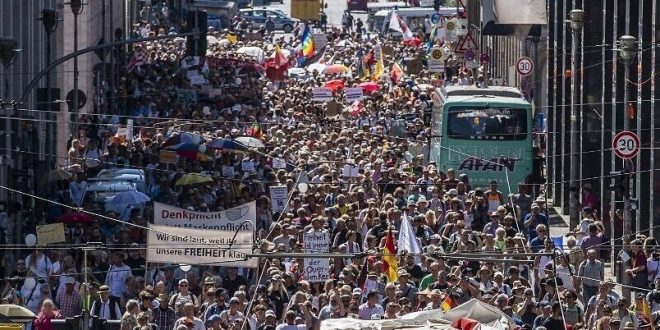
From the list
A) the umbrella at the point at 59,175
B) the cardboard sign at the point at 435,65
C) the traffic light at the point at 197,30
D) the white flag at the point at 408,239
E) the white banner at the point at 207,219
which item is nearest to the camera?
the white banner at the point at 207,219

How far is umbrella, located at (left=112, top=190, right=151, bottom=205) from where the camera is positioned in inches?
1442

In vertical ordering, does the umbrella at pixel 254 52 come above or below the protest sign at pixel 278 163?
above

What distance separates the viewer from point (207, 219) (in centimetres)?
2881

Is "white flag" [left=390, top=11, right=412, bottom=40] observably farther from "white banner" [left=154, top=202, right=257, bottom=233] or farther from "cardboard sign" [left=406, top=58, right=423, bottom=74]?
"white banner" [left=154, top=202, right=257, bottom=233]

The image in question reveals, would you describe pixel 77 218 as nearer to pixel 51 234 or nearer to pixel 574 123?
pixel 51 234

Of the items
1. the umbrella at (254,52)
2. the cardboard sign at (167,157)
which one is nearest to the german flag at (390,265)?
the cardboard sign at (167,157)

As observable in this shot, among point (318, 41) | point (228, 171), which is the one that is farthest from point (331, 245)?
point (318, 41)

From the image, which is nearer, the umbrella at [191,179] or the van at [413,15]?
the umbrella at [191,179]

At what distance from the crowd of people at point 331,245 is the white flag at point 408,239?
0.14m

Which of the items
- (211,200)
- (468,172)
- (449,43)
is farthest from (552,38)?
(449,43)

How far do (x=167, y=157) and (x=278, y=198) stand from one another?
803 cm

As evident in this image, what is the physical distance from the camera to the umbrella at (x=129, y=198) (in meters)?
36.6

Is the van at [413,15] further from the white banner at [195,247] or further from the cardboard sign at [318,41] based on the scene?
the white banner at [195,247]

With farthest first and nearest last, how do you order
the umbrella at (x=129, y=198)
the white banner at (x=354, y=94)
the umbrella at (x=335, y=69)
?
1. the umbrella at (x=335, y=69)
2. the white banner at (x=354, y=94)
3. the umbrella at (x=129, y=198)
